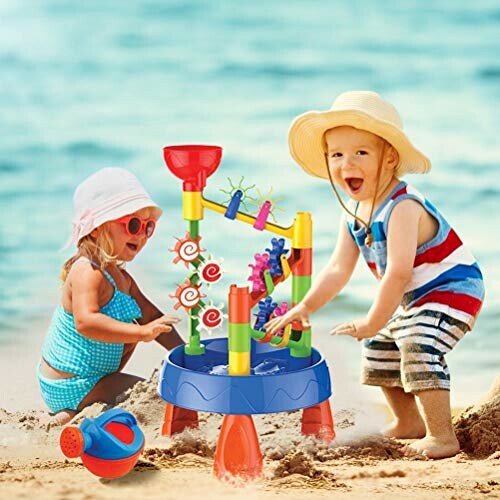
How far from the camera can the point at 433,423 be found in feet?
7.54

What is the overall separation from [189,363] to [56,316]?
0.50 meters

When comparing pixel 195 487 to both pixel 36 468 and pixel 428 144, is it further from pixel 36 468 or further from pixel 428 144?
pixel 428 144

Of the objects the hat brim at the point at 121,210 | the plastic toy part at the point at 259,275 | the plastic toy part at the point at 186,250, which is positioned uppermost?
the hat brim at the point at 121,210

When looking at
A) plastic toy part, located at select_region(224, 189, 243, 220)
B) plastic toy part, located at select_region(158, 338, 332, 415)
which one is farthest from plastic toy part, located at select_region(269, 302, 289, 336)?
plastic toy part, located at select_region(224, 189, 243, 220)

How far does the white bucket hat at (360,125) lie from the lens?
7.22 ft

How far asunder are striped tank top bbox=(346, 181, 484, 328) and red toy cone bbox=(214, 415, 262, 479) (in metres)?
0.50

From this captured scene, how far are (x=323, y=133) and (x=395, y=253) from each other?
0.30 m

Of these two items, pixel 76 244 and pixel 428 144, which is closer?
pixel 76 244

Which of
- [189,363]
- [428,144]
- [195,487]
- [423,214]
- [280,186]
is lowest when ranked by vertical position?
[195,487]

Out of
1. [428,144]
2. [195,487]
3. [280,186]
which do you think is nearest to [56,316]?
[195,487]

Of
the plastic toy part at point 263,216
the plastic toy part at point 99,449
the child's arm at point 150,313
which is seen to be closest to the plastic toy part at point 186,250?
the plastic toy part at point 263,216

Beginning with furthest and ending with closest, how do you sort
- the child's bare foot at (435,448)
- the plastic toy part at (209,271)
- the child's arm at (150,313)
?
the child's arm at (150,313) → the child's bare foot at (435,448) → the plastic toy part at (209,271)

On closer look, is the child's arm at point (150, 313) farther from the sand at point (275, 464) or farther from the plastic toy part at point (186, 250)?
the plastic toy part at point (186, 250)

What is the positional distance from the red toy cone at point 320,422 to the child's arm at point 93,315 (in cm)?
37
